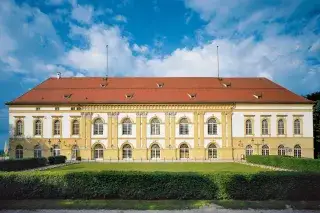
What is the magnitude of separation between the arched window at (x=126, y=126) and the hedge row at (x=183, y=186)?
30369 millimetres

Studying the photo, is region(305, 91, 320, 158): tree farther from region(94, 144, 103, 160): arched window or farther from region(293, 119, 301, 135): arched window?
region(94, 144, 103, 160): arched window

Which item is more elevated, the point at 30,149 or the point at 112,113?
the point at 112,113

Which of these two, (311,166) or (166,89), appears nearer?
(311,166)

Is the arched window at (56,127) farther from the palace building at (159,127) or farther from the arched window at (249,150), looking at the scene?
the arched window at (249,150)

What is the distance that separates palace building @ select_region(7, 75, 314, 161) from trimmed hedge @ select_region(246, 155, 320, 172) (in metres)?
7.16

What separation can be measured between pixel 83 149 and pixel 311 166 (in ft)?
95.8

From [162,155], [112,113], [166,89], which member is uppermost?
[166,89]

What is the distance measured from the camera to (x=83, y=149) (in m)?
44.0

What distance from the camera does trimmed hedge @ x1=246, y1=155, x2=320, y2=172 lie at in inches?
1012

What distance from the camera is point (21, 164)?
3106 cm

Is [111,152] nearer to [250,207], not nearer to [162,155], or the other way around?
[162,155]

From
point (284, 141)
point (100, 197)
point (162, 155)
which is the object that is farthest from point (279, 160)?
point (100, 197)

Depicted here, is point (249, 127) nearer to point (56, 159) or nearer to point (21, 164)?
point (56, 159)

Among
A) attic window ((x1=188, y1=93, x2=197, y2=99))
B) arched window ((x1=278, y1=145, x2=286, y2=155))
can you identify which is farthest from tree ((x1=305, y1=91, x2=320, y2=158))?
attic window ((x1=188, y1=93, x2=197, y2=99))
